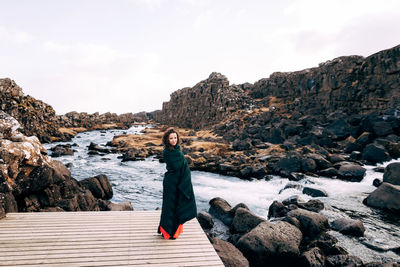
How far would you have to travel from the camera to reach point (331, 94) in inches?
2564

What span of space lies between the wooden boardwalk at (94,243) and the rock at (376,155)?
30.8m

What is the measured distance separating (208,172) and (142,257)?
26197 millimetres

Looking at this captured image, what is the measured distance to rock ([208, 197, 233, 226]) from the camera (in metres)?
15.1

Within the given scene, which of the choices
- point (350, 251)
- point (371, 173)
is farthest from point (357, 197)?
point (350, 251)

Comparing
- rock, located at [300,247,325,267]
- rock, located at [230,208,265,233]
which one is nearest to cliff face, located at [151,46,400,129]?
rock, located at [230,208,265,233]

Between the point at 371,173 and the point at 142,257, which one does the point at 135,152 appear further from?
the point at 142,257

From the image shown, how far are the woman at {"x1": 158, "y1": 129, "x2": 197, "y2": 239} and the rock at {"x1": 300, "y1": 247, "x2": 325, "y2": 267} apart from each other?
245 inches

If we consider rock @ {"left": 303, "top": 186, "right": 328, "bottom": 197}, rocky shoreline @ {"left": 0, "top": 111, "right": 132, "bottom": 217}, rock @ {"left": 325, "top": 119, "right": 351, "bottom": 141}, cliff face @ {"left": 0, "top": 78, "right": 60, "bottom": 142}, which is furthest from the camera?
cliff face @ {"left": 0, "top": 78, "right": 60, "bottom": 142}

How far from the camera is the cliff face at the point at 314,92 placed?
5266 cm

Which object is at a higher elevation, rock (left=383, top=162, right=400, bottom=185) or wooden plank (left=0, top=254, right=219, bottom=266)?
wooden plank (left=0, top=254, right=219, bottom=266)

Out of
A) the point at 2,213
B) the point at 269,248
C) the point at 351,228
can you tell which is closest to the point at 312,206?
the point at 351,228

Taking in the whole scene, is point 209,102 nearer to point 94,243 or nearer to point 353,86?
point 353,86

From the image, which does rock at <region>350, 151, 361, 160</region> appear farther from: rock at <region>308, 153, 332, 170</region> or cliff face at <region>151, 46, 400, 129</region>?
cliff face at <region>151, 46, 400, 129</region>

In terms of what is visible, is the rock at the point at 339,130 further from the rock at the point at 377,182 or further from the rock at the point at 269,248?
the rock at the point at 269,248
